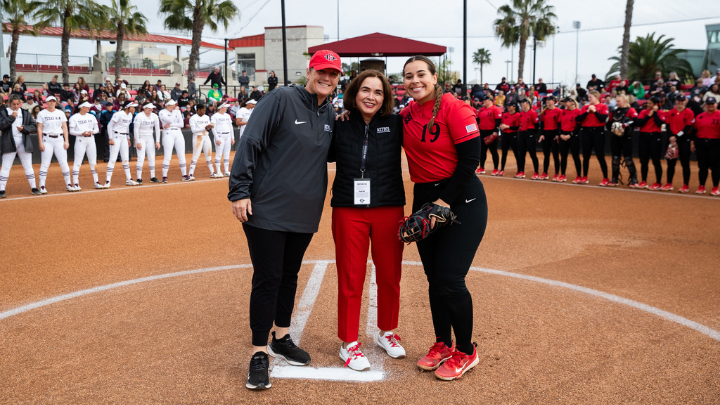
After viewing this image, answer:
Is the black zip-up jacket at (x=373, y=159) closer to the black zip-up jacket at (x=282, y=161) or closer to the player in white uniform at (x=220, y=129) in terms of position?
the black zip-up jacket at (x=282, y=161)

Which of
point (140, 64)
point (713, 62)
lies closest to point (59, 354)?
point (713, 62)

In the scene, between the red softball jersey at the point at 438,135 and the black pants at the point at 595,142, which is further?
the black pants at the point at 595,142

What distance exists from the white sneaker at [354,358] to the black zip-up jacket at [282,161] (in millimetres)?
920

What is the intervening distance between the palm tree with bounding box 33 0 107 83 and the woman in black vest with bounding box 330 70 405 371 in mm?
31178

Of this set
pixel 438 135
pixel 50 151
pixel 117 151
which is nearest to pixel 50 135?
pixel 50 151

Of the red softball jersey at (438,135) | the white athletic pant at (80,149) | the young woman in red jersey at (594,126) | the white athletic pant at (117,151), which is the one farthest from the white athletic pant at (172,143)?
the red softball jersey at (438,135)

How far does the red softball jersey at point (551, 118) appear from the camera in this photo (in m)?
14.1

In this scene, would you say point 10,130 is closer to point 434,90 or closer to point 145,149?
point 145,149

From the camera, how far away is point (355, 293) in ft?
12.6

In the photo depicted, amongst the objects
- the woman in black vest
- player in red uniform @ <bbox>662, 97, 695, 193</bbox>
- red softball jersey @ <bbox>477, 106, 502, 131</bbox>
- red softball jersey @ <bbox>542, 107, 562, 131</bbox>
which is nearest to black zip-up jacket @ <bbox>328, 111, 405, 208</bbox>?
the woman in black vest

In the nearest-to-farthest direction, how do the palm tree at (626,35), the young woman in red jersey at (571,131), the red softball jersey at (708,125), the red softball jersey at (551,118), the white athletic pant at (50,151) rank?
1. the red softball jersey at (708,125)
2. the white athletic pant at (50,151)
3. the young woman in red jersey at (571,131)
4. the red softball jersey at (551,118)
5. the palm tree at (626,35)

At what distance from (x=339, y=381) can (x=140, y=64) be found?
41075mm

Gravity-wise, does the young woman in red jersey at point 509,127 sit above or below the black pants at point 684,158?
above

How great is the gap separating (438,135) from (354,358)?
168 cm
